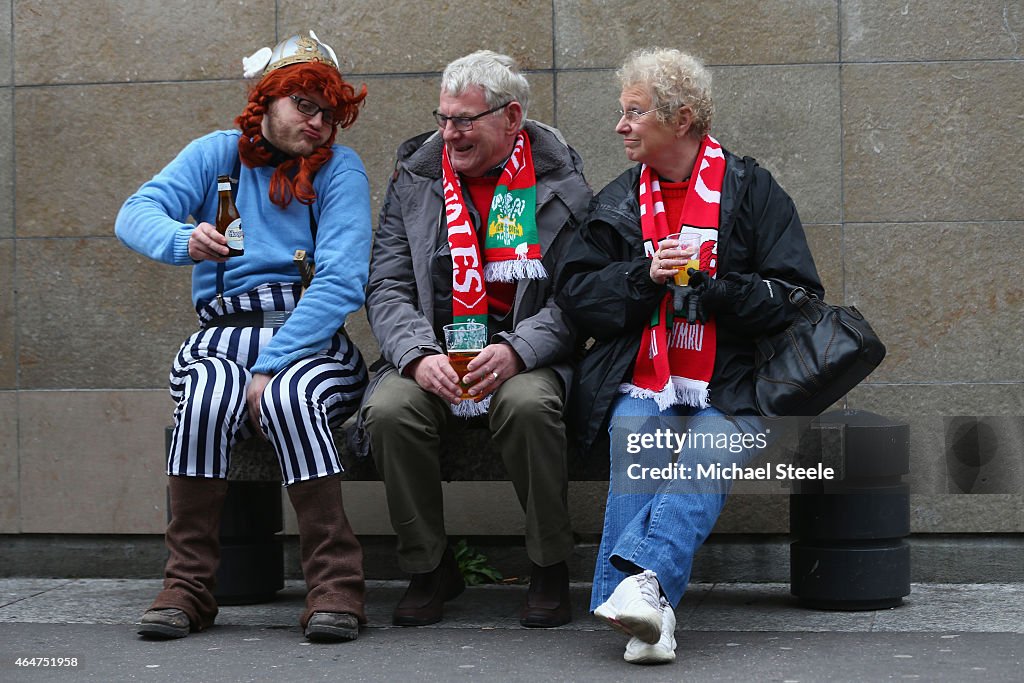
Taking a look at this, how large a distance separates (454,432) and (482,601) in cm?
75

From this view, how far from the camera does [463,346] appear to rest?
417 cm

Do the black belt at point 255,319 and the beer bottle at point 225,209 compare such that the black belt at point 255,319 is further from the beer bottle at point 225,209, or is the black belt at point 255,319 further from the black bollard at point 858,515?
the black bollard at point 858,515

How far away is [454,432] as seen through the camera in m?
4.40

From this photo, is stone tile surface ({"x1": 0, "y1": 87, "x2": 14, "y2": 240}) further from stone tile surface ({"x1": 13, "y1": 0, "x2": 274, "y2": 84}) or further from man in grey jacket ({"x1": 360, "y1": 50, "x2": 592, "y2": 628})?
man in grey jacket ({"x1": 360, "y1": 50, "x2": 592, "y2": 628})

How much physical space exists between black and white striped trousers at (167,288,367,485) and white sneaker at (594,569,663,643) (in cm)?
101

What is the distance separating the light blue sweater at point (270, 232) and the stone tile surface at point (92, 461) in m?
1.15

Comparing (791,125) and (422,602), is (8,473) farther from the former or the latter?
(791,125)

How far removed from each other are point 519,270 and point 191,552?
54.3 inches

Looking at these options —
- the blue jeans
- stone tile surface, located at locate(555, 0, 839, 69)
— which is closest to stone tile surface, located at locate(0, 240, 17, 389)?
stone tile surface, located at locate(555, 0, 839, 69)

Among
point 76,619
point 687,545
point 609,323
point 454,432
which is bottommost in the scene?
point 76,619

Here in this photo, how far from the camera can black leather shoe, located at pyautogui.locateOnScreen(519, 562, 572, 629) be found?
4230 millimetres

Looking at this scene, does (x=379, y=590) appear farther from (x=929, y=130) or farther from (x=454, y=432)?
(x=929, y=130)

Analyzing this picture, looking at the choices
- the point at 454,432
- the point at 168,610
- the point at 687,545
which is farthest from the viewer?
the point at 454,432

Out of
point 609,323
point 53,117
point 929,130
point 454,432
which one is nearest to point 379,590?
point 454,432
